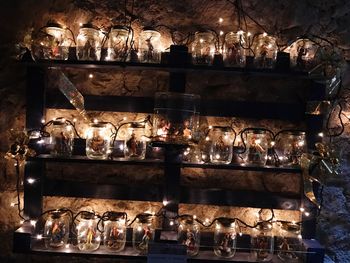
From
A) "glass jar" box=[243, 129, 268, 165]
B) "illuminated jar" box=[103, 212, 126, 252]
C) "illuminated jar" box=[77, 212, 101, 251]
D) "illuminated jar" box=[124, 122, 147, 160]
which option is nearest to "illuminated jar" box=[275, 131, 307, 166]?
"glass jar" box=[243, 129, 268, 165]

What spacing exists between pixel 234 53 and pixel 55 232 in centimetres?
122

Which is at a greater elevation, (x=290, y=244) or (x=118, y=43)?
(x=118, y=43)

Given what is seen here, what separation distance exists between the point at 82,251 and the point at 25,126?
69cm

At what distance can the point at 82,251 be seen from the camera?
1.71 m

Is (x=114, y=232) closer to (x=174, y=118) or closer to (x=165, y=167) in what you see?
(x=165, y=167)

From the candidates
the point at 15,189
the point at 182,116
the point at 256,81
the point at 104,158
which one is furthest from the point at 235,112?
the point at 15,189

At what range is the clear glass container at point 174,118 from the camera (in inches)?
64.9

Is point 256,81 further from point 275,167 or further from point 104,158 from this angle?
point 104,158

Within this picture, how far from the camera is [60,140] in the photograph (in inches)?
69.0

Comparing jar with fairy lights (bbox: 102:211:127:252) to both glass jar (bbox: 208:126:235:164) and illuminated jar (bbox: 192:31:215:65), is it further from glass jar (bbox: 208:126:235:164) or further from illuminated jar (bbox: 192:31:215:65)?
illuminated jar (bbox: 192:31:215:65)

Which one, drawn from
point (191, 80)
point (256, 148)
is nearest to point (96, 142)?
point (191, 80)

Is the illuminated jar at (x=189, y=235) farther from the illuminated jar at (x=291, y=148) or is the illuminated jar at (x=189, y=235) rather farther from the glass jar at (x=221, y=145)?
the illuminated jar at (x=291, y=148)

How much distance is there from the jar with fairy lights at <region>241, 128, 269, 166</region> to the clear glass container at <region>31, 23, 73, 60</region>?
0.99 meters

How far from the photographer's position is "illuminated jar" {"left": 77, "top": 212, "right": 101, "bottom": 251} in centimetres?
173
